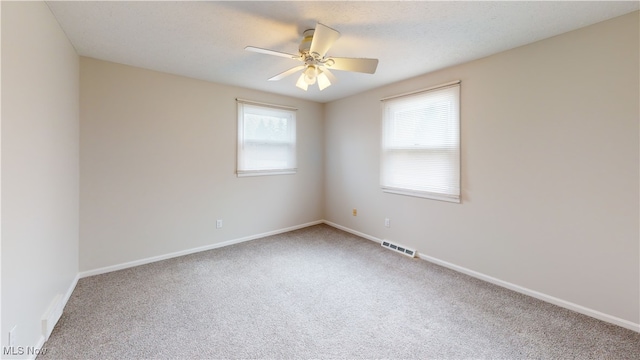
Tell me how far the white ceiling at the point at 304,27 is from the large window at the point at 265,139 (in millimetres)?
1028

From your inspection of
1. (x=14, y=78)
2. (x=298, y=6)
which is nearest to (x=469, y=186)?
(x=298, y=6)

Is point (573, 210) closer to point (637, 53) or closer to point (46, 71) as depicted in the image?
point (637, 53)

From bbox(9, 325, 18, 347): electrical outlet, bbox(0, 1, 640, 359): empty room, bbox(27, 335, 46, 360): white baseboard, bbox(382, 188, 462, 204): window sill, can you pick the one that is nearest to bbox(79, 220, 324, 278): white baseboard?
bbox(0, 1, 640, 359): empty room

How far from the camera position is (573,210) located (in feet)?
6.88

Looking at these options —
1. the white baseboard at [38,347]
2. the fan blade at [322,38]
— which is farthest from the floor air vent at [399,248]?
the white baseboard at [38,347]

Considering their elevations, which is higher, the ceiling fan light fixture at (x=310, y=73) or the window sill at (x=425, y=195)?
the ceiling fan light fixture at (x=310, y=73)

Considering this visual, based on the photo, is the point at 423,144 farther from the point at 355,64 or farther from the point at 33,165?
the point at 33,165

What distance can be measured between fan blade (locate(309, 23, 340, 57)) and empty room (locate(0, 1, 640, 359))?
0.7 inches

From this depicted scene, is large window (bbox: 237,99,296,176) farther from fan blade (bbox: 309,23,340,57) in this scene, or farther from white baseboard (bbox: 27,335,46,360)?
white baseboard (bbox: 27,335,46,360)

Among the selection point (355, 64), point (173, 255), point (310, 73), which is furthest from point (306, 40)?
point (173, 255)

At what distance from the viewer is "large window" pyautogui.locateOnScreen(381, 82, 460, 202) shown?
2.88m

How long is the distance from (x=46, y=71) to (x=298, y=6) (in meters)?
1.81

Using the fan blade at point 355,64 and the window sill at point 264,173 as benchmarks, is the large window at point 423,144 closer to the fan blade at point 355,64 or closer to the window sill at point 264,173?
the fan blade at point 355,64

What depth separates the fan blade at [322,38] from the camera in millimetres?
1710
